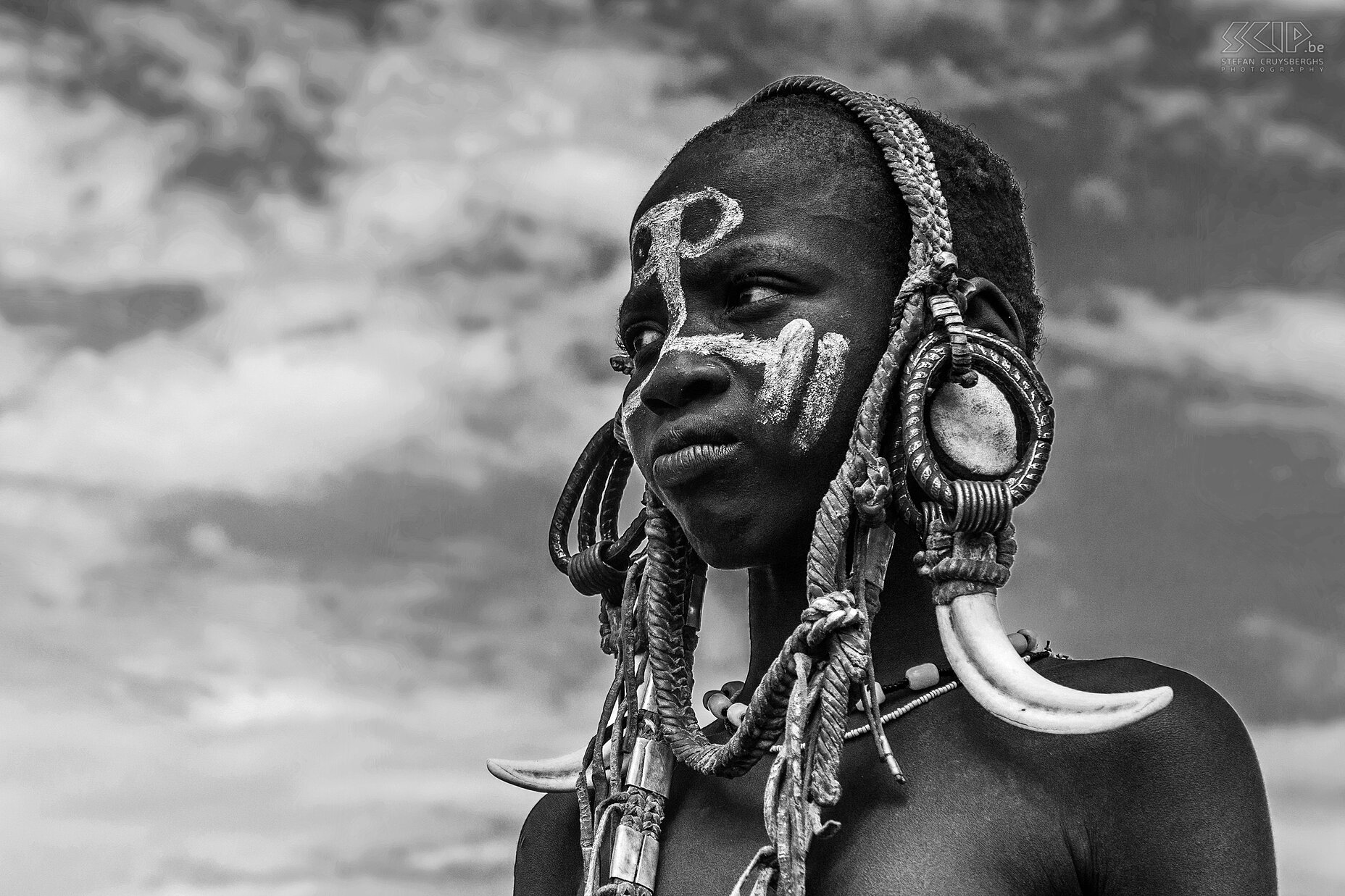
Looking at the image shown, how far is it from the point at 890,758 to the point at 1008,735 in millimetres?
284

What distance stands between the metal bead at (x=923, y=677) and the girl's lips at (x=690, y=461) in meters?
0.69

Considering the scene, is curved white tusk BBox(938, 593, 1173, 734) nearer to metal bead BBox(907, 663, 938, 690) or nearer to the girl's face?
metal bead BBox(907, 663, 938, 690)

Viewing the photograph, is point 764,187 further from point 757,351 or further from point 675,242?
point 757,351

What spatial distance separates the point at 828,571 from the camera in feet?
12.3

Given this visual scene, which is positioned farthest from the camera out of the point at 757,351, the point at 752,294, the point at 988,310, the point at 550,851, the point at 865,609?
the point at 550,851

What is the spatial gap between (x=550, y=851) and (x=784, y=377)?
163cm

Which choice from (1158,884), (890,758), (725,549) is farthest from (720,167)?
(1158,884)

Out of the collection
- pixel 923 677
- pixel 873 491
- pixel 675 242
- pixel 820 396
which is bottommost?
pixel 923 677

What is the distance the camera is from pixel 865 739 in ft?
12.6

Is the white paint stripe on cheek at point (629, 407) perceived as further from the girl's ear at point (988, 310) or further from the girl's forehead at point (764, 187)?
the girl's ear at point (988, 310)

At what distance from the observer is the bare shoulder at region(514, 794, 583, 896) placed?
450 cm

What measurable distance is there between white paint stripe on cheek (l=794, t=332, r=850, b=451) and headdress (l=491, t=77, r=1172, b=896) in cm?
9

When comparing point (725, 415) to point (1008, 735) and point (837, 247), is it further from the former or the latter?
point (1008, 735)

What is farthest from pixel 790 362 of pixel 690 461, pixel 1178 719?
pixel 1178 719
